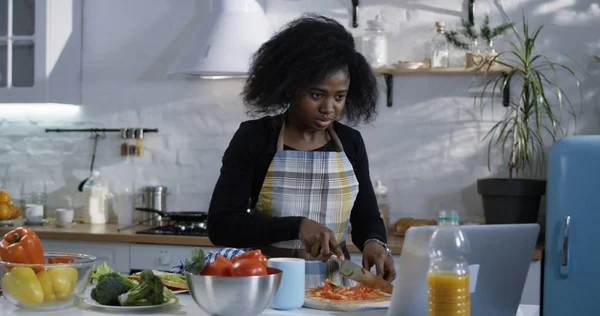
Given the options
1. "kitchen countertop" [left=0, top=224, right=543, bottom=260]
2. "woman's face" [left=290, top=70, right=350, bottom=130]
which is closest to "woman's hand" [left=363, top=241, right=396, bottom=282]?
"woman's face" [left=290, top=70, right=350, bottom=130]

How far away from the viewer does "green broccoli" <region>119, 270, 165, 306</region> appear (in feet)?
6.56

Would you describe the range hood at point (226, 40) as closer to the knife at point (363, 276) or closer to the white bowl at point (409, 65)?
the white bowl at point (409, 65)

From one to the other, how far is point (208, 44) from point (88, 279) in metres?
2.29

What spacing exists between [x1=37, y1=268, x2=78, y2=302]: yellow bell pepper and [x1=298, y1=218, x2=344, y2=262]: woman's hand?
1.99ft

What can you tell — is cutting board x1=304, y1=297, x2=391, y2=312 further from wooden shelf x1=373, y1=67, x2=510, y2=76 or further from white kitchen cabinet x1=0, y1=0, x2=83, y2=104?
white kitchen cabinet x1=0, y1=0, x2=83, y2=104

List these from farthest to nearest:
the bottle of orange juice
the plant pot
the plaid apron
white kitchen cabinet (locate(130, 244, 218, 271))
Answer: white kitchen cabinet (locate(130, 244, 218, 271)), the plant pot, the plaid apron, the bottle of orange juice

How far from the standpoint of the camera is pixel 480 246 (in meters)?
1.73

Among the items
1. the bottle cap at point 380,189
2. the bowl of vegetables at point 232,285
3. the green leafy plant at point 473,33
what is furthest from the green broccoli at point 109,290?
the green leafy plant at point 473,33

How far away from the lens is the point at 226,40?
4.13 metres

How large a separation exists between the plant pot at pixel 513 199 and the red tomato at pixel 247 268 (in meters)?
2.27

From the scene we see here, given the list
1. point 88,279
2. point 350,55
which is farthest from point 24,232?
point 350,55

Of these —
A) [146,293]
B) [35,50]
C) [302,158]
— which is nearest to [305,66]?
[302,158]

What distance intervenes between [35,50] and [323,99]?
98.6 inches

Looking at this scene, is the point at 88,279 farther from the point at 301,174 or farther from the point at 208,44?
the point at 208,44
